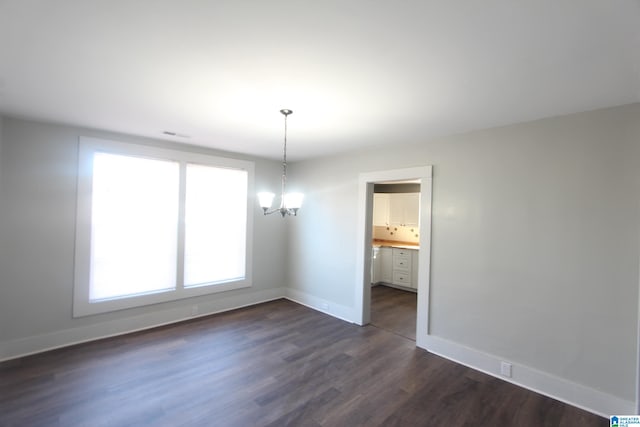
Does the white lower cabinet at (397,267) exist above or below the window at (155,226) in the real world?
below

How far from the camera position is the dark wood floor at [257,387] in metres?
2.26

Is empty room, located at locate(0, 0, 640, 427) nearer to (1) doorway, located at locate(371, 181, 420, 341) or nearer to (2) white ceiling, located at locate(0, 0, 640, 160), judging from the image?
(2) white ceiling, located at locate(0, 0, 640, 160)

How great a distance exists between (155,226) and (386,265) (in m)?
4.85

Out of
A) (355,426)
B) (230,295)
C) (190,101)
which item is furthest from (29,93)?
(355,426)

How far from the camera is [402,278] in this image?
6.27 metres

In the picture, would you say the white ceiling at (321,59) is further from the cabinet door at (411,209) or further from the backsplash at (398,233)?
the backsplash at (398,233)

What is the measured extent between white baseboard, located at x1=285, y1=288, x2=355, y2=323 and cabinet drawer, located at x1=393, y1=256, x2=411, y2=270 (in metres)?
2.32

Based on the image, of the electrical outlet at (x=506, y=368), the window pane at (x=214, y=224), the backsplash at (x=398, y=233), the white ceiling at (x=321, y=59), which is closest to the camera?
the white ceiling at (x=321, y=59)

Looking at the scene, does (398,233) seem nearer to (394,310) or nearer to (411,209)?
(411,209)

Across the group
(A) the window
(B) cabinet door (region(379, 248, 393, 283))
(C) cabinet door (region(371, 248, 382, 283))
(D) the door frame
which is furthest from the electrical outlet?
(A) the window

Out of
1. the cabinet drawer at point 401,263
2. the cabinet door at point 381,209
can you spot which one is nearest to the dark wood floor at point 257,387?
the cabinet drawer at point 401,263

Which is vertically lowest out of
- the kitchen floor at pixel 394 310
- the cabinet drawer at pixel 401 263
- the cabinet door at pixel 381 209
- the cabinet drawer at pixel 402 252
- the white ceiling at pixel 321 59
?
the kitchen floor at pixel 394 310

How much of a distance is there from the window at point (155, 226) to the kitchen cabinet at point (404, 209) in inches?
142

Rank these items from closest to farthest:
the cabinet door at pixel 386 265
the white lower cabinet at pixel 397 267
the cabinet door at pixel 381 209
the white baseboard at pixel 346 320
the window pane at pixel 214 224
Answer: the white baseboard at pixel 346 320, the window pane at pixel 214 224, the white lower cabinet at pixel 397 267, the cabinet door at pixel 386 265, the cabinet door at pixel 381 209
